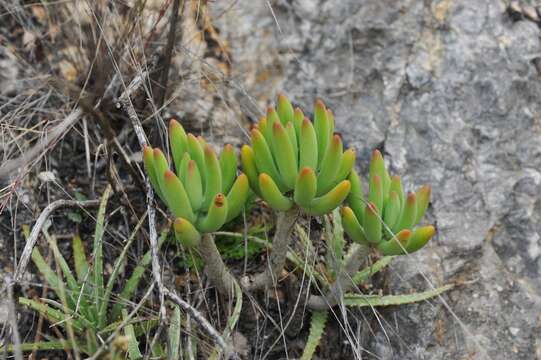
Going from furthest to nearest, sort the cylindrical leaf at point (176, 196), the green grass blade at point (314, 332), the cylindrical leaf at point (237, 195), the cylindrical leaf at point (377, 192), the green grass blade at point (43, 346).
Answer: the green grass blade at point (314, 332)
the green grass blade at point (43, 346)
the cylindrical leaf at point (377, 192)
the cylindrical leaf at point (237, 195)
the cylindrical leaf at point (176, 196)

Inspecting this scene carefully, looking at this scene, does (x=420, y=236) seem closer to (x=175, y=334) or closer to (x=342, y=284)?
(x=342, y=284)

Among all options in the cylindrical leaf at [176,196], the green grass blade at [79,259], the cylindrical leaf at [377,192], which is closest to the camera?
the cylindrical leaf at [176,196]

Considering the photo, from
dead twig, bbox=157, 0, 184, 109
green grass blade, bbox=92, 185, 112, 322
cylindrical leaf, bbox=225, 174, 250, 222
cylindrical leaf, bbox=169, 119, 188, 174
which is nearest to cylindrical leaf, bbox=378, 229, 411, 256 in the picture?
cylindrical leaf, bbox=225, 174, 250, 222

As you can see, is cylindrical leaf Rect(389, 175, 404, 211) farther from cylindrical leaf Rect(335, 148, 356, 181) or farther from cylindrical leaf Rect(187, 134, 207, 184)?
cylindrical leaf Rect(187, 134, 207, 184)

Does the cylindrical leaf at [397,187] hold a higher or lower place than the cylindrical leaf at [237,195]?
lower

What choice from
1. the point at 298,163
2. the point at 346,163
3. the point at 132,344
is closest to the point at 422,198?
the point at 346,163

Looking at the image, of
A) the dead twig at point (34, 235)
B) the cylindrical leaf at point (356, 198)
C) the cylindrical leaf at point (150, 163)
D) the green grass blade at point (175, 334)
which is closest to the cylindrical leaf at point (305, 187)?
the cylindrical leaf at point (356, 198)

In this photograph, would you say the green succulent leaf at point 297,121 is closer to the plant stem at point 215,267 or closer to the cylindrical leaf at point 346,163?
the cylindrical leaf at point 346,163

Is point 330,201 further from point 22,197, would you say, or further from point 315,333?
point 22,197
